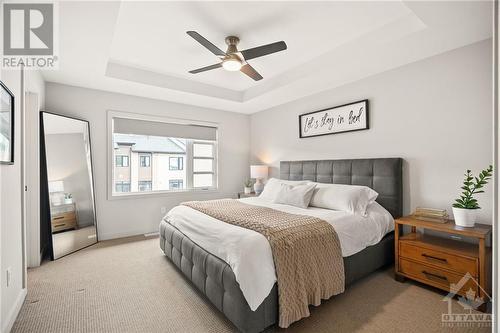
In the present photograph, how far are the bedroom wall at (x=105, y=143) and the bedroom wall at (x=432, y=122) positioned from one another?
2.41 metres

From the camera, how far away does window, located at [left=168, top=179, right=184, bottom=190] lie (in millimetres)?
4695

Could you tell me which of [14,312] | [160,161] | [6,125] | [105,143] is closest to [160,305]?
[14,312]

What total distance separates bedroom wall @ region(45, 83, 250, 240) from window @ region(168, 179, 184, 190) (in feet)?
0.70

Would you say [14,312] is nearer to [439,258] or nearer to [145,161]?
[145,161]

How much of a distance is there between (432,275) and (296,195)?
1562 millimetres

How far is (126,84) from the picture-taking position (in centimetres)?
355

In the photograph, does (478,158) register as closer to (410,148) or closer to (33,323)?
(410,148)

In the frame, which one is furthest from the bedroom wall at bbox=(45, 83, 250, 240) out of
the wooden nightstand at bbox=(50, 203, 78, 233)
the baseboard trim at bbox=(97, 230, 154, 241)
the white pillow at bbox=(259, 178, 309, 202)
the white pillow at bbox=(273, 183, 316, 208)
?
the white pillow at bbox=(273, 183, 316, 208)

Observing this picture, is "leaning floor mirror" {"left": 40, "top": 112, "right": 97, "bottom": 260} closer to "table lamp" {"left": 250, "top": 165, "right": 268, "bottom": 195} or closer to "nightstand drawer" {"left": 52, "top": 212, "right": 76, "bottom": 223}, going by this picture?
"nightstand drawer" {"left": 52, "top": 212, "right": 76, "bottom": 223}

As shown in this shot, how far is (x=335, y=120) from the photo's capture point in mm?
3695

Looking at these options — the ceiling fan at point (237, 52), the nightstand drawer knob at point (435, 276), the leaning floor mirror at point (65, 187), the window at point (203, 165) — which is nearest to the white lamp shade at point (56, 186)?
the leaning floor mirror at point (65, 187)

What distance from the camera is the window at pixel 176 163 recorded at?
4.74m

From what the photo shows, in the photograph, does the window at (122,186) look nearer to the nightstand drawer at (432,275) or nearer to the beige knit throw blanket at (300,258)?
the beige knit throw blanket at (300,258)

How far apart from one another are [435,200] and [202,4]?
3134 mm
